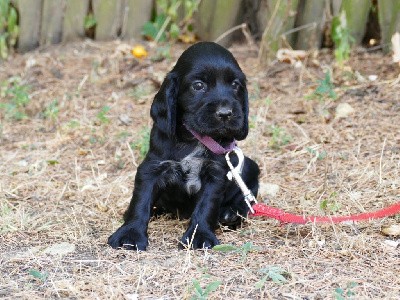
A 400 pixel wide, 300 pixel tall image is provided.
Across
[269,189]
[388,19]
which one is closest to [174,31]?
[388,19]

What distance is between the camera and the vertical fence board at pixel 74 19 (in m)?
7.89

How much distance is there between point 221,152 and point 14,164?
220 centimetres

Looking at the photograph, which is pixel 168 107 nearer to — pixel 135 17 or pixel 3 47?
pixel 135 17

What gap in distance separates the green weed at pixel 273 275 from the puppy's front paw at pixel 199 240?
1.70ft

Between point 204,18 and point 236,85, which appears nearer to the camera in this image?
point 236,85

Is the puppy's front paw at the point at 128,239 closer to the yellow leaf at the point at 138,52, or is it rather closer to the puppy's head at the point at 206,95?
the puppy's head at the point at 206,95

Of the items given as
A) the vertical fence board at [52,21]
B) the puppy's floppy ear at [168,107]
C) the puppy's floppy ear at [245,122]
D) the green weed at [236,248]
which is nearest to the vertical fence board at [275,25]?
the vertical fence board at [52,21]

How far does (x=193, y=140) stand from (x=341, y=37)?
3113 mm

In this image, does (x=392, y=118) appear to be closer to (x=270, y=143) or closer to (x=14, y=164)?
(x=270, y=143)

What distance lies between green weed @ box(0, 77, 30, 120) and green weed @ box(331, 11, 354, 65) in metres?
2.86

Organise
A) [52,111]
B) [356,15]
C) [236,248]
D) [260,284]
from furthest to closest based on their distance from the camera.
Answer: [356,15] < [52,111] < [236,248] < [260,284]

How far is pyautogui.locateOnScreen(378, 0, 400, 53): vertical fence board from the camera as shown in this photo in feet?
22.8

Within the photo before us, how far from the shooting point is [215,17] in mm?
7711

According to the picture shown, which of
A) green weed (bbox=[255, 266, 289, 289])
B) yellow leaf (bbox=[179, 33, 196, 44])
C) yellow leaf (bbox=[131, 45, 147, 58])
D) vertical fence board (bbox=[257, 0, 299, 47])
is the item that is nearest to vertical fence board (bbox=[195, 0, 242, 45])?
yellow leaf (bbox=[179, 33, 196, 44])
